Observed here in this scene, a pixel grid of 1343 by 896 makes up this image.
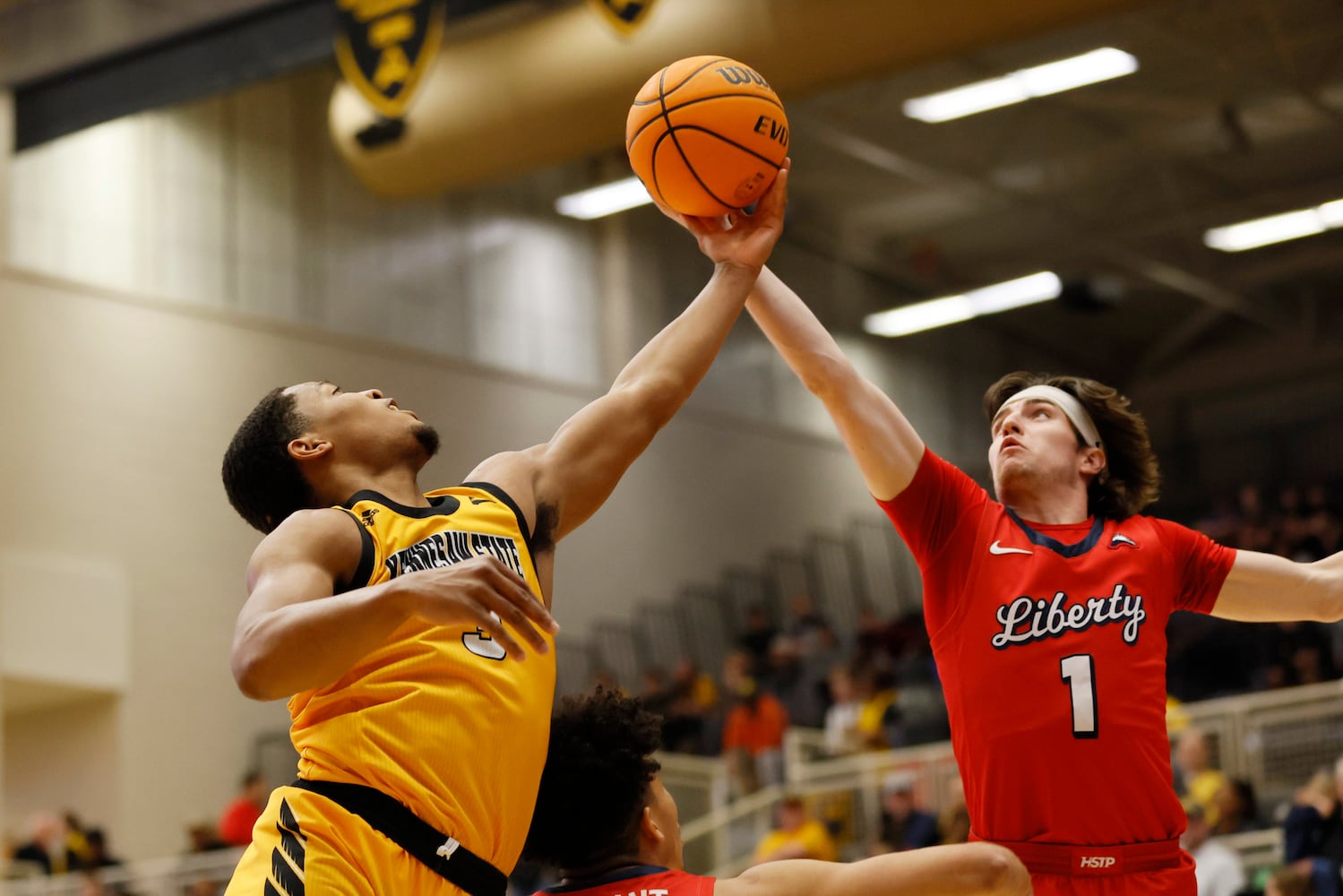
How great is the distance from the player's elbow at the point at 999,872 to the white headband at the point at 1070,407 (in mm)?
1364

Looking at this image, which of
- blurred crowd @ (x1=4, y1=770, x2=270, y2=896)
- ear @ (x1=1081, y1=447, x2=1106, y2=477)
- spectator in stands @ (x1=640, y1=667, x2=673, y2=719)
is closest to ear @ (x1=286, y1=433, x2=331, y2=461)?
ear @ (x1=1081, y1=447, x2=1106, y2=477)

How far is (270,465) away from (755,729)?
13884 mm

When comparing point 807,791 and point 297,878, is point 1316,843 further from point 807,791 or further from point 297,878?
point 297,878

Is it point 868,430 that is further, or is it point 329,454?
point 868,430

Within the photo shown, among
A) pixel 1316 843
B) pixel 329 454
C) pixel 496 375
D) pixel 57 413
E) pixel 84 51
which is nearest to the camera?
pixel 329 454

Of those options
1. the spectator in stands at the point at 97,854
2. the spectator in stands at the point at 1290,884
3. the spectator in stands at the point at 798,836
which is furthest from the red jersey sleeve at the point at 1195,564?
the spectator in stands at the point at 97,854

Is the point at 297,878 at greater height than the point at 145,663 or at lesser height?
lesser

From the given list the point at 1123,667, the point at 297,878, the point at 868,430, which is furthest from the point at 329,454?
the point at 1123,667

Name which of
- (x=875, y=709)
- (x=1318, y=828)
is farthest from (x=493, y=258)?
(x=1318, y=828)

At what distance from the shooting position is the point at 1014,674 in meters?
3.88

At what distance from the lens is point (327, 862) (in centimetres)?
304

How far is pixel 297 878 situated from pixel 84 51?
1484cm

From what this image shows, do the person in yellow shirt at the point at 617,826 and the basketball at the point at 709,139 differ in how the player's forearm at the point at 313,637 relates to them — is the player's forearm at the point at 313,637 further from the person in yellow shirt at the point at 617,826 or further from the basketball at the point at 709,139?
the basketball at the point at 709,139

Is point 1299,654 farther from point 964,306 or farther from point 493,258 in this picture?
point 964,306
